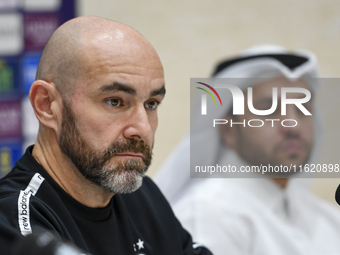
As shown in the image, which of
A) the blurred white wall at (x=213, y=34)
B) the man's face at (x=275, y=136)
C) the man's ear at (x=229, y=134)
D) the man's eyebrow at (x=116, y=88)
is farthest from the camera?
the blurred white wall at (x=213, y=34)

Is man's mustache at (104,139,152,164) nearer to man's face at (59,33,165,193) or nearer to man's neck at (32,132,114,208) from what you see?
man's face at (59,33,165,193)

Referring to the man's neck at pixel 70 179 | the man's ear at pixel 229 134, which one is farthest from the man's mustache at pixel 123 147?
the man's ear at pixel 229 134

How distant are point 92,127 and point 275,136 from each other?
1325mm

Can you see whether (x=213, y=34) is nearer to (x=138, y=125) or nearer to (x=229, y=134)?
(x=229, y=134)

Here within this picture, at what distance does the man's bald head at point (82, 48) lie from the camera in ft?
3.47

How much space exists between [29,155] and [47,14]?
2.03 metres

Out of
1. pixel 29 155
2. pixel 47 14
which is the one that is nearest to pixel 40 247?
pixel 29 155

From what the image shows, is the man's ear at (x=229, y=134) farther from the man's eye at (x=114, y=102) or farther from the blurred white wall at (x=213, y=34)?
the man's eye at (x=114, y=102)

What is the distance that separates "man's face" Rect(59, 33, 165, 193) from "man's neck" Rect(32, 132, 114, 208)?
0.04 metres

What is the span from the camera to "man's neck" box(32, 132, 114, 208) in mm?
1098

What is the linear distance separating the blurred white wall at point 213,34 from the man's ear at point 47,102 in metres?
2.06

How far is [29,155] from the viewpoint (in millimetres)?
1109

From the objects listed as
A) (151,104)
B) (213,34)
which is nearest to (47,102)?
(151,104)

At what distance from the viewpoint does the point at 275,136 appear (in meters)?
2.19
